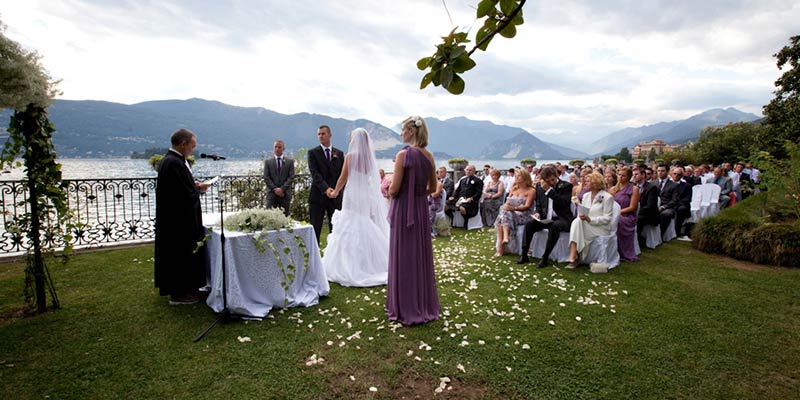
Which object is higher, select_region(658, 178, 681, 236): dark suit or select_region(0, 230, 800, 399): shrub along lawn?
select_region(658, 178, 681, 236): dark suit

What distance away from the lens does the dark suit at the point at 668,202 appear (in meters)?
8.93

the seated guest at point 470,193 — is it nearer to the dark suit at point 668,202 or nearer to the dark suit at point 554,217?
the dark suit at point 554,217

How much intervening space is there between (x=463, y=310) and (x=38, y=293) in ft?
16.5

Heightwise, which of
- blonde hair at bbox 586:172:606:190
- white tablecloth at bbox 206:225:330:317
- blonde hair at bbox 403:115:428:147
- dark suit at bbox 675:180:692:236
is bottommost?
white tablecloth at bbox 206:225:330:317

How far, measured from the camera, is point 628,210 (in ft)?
23.7

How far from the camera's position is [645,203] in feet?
27.0

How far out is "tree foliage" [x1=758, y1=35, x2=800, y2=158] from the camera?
834 inches

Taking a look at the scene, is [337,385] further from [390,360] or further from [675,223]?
[675,223]

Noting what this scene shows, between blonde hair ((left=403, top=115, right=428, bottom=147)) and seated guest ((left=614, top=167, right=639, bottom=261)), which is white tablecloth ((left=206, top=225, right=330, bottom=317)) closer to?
blonde hair ((left=403, top=115, right=428, bottom=147))

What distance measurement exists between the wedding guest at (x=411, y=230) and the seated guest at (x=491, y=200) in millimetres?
7032

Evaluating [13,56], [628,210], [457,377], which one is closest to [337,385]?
[457,377]

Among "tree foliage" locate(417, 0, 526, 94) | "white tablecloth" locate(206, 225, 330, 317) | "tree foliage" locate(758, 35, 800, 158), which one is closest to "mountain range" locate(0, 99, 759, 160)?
"tree foliage" locate(758, 35, 800, 158)

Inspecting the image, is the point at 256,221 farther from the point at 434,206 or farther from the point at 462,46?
the point at 434,206

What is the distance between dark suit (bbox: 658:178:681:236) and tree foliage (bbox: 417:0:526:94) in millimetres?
9349
